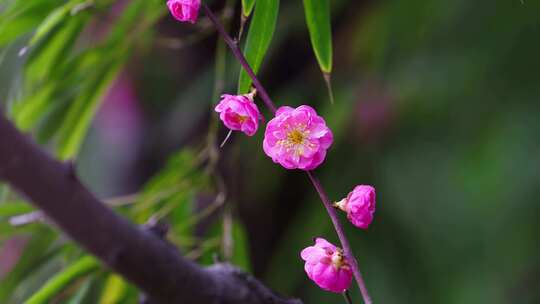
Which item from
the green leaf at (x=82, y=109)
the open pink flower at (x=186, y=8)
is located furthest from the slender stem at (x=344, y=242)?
the green leaf at (x=82, y=109)

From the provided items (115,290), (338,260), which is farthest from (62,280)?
(338,260)

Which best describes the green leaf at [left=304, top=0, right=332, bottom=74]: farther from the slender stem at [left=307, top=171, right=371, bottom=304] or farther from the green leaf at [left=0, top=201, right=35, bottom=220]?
the green leaf at [left=0, top=201, right=35, bottom=220]

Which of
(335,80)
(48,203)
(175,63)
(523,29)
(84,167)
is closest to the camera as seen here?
(48,203)

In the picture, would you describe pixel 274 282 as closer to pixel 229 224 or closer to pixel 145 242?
pixel 229 224

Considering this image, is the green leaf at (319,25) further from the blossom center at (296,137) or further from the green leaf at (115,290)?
the green leaf at (115,290)

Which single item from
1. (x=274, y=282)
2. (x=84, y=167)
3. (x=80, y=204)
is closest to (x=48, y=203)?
(x=80, y=204)

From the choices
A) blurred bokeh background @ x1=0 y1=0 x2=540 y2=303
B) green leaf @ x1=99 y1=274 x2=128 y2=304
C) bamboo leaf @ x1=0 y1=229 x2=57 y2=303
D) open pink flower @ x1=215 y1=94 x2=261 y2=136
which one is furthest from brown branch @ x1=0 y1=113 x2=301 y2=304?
blurred bokeh background @ x1=0 y1=0 x2=540 y2=303

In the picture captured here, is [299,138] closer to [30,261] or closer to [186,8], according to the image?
[186,8]
